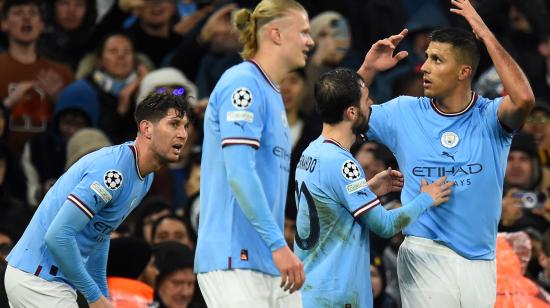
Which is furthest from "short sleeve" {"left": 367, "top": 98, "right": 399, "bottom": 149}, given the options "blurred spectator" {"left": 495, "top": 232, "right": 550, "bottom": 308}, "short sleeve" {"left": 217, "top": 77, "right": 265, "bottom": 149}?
"blurred spectator" {"left": 495, "top": 232, "right": 550, "bottom": 308}

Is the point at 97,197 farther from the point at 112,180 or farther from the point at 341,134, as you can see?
the point at 341,134

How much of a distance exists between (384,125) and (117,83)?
17.8ft

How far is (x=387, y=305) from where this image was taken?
1039 centimetres

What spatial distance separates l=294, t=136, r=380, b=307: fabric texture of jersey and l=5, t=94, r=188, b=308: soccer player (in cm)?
78

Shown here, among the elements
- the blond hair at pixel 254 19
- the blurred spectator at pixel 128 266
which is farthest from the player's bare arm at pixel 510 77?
the blurred spectator at pixel 128 266

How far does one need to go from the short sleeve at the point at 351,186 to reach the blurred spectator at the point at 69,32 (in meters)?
6.58

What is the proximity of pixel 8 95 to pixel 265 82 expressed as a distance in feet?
20.0

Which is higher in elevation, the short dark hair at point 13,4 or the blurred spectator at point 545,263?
the short dark hair at point 13,4

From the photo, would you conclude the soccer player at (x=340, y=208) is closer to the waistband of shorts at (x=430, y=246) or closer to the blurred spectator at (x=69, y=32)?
the waistband of shorts at (x=430, y=246)

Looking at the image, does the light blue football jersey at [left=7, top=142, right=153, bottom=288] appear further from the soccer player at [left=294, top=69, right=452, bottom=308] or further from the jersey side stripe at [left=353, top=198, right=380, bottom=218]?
the jersey side stripe at [left=353, top=198, right=380, bottom=218]

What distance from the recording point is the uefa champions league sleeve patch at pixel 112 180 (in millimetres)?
6824

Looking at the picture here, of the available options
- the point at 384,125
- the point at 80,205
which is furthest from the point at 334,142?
the point at 80,205

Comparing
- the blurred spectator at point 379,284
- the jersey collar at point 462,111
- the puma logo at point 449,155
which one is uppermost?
the jersey collar at point 462,111

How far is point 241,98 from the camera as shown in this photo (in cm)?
620
